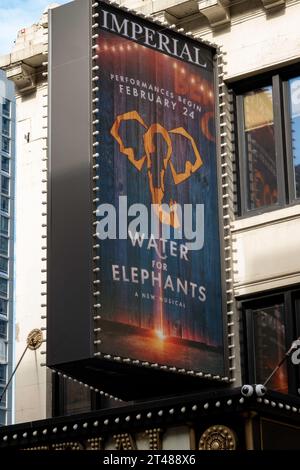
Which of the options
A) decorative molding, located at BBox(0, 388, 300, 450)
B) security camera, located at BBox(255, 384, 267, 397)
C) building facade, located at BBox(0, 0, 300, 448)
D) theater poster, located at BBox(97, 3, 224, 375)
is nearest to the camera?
security camera, located at BBox(255, 384, 267, 397)

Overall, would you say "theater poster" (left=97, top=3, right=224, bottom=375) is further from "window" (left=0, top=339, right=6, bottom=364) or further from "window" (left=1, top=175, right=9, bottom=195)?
"window" (left=1, top=175, right=9, bottom=195)

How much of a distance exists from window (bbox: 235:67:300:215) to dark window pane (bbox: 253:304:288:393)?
197 centimetres

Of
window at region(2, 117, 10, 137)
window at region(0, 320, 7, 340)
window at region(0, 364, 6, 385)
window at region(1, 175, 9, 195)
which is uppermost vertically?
window at region(2, 117, 10, 137)

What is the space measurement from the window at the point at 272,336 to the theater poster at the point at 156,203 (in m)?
0.81

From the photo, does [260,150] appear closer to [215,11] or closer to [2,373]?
[215,11]

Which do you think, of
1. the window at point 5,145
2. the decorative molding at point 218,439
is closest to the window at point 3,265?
the window at point 5,145

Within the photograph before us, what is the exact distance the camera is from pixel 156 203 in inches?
883

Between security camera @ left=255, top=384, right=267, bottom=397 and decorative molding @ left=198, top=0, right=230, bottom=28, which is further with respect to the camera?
decorative molding @ left=198, top=0, right=230, bottom=28

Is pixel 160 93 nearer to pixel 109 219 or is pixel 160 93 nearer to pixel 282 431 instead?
pixel 109 219

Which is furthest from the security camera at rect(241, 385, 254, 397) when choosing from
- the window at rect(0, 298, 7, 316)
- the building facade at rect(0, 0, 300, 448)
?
the window at rect(0, 298, 7, 316)

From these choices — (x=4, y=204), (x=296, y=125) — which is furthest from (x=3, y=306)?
(x=296, y=125)

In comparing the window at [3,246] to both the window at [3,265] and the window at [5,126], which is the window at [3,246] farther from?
the window at [5,126]

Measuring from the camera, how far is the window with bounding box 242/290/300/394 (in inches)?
906

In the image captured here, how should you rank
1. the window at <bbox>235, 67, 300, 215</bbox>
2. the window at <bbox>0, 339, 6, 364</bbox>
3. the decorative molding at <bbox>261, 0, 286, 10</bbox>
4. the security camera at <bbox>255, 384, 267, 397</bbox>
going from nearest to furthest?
the security camera at <bbox>255, 384, 267, 397</bbox> → the window at <bbox>235, 67, 300, 215</bbox> → the decorative molding at <bbox>261, 0, 286, 10</bbox> → the window at <bbox>0, 339, 6, 364</bbox>
